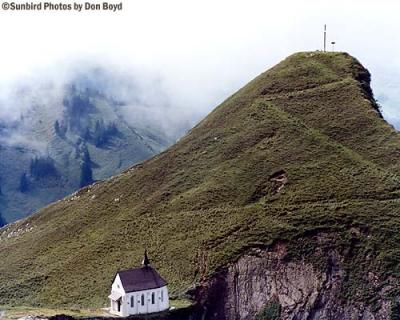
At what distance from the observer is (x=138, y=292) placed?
423 ft

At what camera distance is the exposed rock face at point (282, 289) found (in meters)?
135

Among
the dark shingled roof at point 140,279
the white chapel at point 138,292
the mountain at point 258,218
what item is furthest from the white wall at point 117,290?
the mountain at point 258,218

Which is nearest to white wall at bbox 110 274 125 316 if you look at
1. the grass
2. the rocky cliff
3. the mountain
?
the grass

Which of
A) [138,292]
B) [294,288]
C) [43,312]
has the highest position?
[138,292]

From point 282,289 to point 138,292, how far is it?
21743mm

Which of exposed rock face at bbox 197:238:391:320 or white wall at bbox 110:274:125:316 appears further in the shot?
exposed rock face at bbox 197:238:391:320

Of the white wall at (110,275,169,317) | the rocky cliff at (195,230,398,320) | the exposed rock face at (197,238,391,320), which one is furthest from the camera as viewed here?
the exposed rock face at (197,238,391,320)

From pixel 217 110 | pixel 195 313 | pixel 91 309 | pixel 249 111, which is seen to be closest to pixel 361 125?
pixel 249 111

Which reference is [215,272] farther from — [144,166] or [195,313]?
[144,166]

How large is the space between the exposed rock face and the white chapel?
7.95m

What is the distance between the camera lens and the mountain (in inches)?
5408

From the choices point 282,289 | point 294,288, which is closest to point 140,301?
point 282,289

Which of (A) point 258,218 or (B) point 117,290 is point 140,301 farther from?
(A) point 258,218

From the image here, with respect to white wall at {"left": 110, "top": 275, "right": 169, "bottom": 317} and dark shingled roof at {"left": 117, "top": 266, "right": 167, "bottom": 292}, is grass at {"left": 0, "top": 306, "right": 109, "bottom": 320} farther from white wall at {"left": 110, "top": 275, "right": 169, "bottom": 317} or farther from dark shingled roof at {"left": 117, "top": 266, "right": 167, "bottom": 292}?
dark shingled roof at {"left": 117, "top": 266, "right": 167, "bottom": 292}
